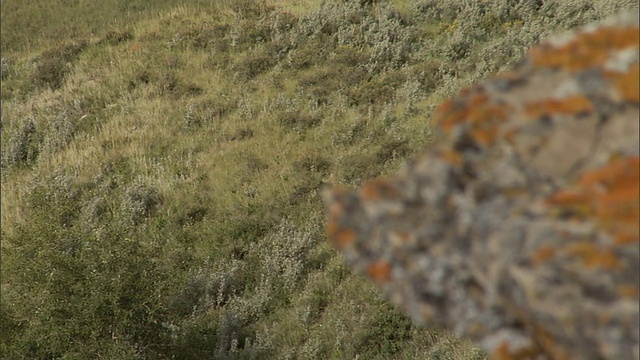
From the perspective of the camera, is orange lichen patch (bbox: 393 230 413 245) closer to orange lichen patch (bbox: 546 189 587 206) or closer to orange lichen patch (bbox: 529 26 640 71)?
orange lichen patch (bbox: 546 189 587 206)

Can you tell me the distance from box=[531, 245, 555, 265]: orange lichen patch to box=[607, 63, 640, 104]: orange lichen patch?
1.87 ft

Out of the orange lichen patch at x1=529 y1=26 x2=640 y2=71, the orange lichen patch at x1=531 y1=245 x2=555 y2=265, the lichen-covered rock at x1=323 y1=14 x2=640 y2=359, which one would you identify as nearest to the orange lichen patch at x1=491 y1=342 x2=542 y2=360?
the lichen-covered rock at x1=323 y1=14 x2=640 y2=359

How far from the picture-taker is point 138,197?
47.8ft

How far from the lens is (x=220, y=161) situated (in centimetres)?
1497

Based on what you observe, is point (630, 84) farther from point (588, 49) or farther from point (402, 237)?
point (402, 237)

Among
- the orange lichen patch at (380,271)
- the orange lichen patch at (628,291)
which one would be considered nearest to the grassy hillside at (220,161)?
the orange lichen patch at (380,271)

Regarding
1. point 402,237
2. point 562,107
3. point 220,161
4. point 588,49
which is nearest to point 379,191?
point 402,237

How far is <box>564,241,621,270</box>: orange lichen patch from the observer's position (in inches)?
72.0

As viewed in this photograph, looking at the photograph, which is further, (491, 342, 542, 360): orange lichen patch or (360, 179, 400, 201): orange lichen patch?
(360, 179, 400, 201): orange lichen patch

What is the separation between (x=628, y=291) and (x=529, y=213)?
35 cm

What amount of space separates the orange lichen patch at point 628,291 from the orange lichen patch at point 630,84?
60 centimetres

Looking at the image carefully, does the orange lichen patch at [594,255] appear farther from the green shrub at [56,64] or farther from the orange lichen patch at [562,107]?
the green shrub at [56,64]

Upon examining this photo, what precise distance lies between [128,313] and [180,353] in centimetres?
115

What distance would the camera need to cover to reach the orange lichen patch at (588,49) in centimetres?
214
